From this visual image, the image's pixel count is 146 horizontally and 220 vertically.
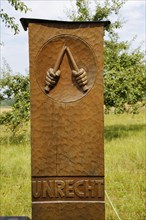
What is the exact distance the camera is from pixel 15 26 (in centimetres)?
559

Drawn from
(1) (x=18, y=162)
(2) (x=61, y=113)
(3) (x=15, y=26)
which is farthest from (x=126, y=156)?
(2) (x=61, y=113)

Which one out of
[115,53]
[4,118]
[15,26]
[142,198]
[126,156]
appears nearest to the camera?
[142,198]

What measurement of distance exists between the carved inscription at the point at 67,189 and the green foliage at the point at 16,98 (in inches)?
275

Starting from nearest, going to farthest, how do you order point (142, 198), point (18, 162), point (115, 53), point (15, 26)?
1. point (142, 198)
2. point (15, 26)
3. point (18, 162)
4. point (115, 53)

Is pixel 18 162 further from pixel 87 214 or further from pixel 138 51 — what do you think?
pixel 138 51

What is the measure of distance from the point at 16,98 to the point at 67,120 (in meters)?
7.63

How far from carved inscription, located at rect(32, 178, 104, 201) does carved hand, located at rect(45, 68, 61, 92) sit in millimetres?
673

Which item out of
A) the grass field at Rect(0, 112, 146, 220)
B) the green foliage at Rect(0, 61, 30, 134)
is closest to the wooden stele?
the grass field at Rect(0, 112, 146, 220)

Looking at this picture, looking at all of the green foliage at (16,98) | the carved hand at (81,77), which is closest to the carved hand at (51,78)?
the carved hand at (81,77)

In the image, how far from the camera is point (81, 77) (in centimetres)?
269

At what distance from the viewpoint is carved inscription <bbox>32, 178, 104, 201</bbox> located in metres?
2.78

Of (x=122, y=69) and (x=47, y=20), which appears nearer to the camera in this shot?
(x=47, y=20)

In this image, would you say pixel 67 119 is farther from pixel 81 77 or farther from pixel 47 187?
pixel 47 187

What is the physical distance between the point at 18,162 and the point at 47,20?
13.9 feet
